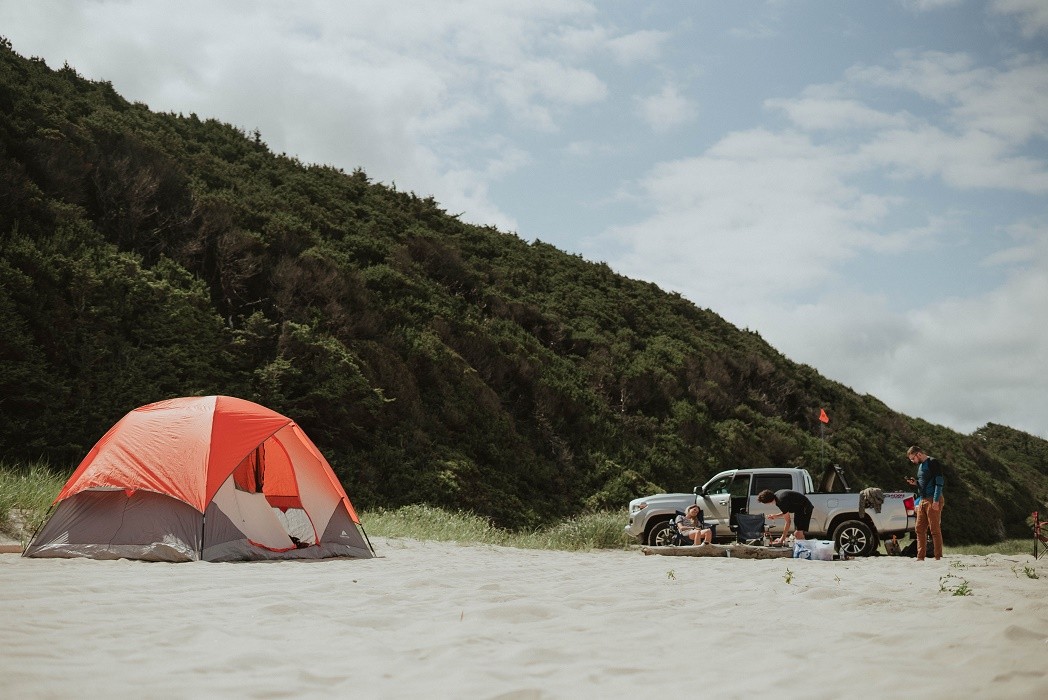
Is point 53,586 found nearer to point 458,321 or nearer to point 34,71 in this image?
point 458,321

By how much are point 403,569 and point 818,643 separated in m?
5.32

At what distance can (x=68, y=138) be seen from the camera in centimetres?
2048

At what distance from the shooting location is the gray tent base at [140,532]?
9.43m

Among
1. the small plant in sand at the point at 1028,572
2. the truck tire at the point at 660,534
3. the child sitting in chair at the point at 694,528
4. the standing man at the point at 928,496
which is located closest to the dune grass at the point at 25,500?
the child sitting in chair at the point at 694,528

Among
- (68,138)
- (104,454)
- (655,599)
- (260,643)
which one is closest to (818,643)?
(655,599)

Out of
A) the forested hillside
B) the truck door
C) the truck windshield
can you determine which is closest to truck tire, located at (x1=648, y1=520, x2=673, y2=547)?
the truck door

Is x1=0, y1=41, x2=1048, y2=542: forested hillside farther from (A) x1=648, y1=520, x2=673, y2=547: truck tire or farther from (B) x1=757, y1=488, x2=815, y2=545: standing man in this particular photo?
(B) x1=757, y1=488, x2=815, y2=545: standing man

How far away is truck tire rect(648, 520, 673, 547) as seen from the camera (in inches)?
596

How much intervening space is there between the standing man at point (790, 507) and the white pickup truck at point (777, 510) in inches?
12.6

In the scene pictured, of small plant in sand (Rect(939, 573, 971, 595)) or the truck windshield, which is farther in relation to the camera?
the truck windshield

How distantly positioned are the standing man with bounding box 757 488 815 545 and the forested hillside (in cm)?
768

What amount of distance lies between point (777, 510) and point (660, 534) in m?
2.19

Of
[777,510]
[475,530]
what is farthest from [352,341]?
[777,510]

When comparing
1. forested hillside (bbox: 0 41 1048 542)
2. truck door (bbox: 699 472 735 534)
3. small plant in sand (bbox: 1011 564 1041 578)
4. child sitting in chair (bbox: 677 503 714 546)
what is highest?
forested hillside (bbox: 0 41 1048 542)
